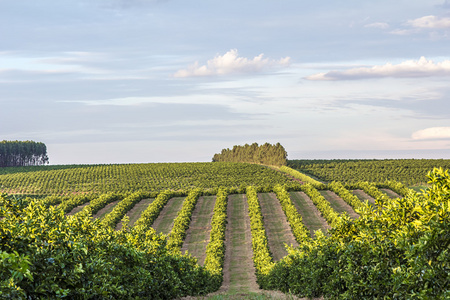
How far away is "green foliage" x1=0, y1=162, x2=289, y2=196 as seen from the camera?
112 metres

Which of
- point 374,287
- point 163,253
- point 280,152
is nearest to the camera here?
point 374,287

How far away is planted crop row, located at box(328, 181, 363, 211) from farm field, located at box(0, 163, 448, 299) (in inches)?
6.6

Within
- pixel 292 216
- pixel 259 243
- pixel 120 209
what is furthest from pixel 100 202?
pixel 259 243

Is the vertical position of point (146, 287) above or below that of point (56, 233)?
below

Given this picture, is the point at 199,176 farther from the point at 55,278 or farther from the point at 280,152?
the point at 55,278

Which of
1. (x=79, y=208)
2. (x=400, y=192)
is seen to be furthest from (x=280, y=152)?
(x=79, y=208)

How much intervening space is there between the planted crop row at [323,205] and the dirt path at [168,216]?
22.5 metres

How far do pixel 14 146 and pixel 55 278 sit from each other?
205 meters

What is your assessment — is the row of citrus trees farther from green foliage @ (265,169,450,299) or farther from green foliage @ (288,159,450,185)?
green foliage @ (288,159,450,185)

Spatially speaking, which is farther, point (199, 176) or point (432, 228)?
point (199, 176)

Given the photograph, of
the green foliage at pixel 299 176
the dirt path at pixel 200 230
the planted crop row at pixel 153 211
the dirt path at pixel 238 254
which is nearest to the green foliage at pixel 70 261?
the dirt path at pixel 238 254

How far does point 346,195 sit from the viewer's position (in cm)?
7512

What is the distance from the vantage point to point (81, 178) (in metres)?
127

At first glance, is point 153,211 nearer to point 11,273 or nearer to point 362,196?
point 362,196
